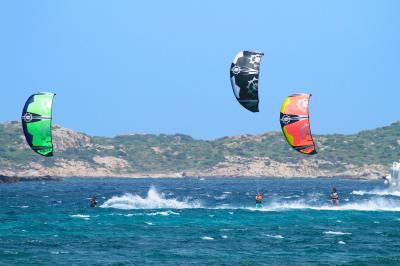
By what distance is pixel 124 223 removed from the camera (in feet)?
226

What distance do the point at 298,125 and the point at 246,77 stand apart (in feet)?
18.0

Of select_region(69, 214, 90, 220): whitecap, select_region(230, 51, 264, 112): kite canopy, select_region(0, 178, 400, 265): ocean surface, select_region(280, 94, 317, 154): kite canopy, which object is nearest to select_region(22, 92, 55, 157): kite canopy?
select_region(0, 178, 400, 265): ocean surface

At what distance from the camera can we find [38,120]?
173 ft

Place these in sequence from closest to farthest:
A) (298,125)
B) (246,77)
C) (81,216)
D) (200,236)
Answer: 1. (246,77)
2. (298,125)
3. (200,236)
4. (81,216)

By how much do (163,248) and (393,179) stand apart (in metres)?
95.0

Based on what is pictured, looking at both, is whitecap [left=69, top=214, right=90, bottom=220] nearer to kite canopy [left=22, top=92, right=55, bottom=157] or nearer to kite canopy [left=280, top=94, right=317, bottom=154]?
kite canopy [left=22, top=92, right=55, bottom=157]

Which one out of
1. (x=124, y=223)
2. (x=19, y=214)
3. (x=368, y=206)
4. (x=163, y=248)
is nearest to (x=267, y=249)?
(x=163, y=248)

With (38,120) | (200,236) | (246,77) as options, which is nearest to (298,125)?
(246,77)

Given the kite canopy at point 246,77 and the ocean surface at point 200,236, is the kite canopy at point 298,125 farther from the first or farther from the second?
the ocean surface at point 200,236

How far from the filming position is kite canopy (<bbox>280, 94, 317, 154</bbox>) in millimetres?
58094

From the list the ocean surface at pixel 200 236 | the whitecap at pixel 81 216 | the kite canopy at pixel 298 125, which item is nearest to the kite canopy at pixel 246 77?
the kite canopy at pixel 298 125

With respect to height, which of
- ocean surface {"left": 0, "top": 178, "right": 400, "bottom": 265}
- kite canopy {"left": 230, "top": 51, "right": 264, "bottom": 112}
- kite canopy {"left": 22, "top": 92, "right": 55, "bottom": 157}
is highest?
kite canopy {"left": 230, "top": 51, "right": 264, "bottom": 112}

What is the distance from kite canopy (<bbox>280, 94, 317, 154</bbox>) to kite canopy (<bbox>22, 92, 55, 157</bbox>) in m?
16.0

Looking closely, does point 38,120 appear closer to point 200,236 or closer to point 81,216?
point 200,236
